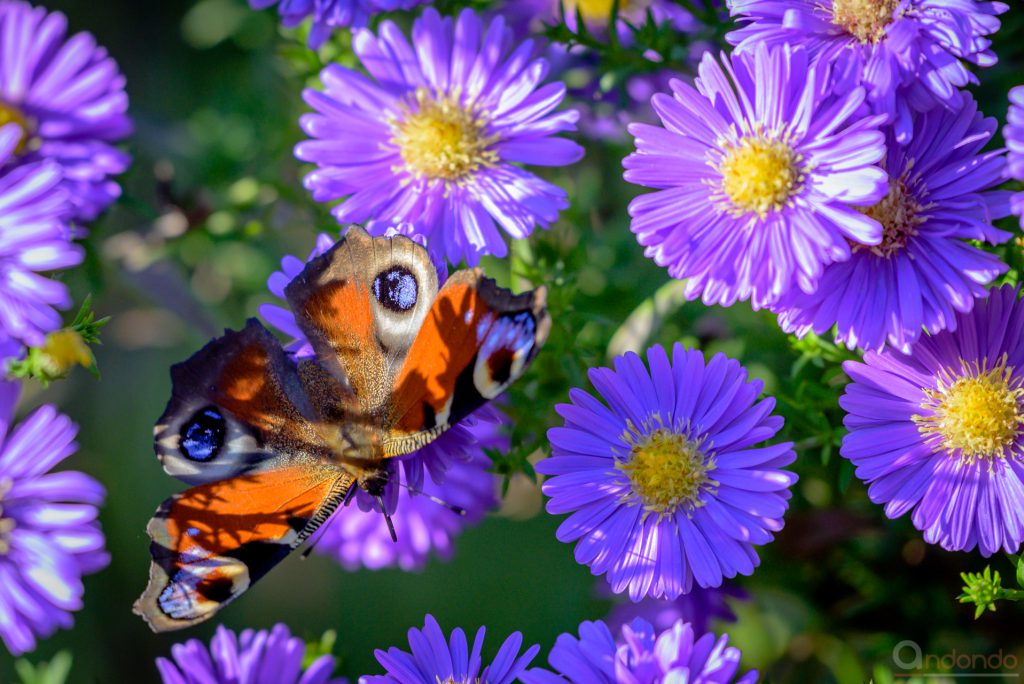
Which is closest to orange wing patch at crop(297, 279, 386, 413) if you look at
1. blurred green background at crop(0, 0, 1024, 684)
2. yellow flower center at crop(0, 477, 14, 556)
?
blurred green background at crop(0, 0, 1024, 684)

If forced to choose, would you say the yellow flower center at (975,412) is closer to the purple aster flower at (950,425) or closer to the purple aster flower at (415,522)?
the purple aster flower at (950,425)

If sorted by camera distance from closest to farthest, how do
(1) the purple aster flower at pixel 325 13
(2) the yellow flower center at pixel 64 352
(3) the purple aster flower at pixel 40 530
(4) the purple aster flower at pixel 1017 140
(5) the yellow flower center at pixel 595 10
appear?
(4) the purple aster flower at pixel 1017 140, (3) the purple aster flower at pixel 40 530, (2) the yellow flower center at pixel 64 352, (1) the purple aster flower at pixel 325 13, (5) the yellow flower center at pixel 595 10

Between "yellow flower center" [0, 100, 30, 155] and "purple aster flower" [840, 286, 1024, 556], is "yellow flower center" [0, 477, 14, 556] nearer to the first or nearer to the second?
"yellow flower center" [0, 100, 30, 155]

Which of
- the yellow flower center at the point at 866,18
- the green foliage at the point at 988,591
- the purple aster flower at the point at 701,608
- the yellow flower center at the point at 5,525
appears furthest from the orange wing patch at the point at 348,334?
the green foliage at the point at 988,591

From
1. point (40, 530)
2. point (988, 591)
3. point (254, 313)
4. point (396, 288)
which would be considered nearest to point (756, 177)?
point (396, 288)

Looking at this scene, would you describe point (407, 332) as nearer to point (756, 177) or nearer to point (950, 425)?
point (756, 177)

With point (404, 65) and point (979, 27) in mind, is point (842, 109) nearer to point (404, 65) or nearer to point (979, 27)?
point (979, 27)

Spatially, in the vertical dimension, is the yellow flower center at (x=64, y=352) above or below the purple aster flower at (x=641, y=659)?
above
